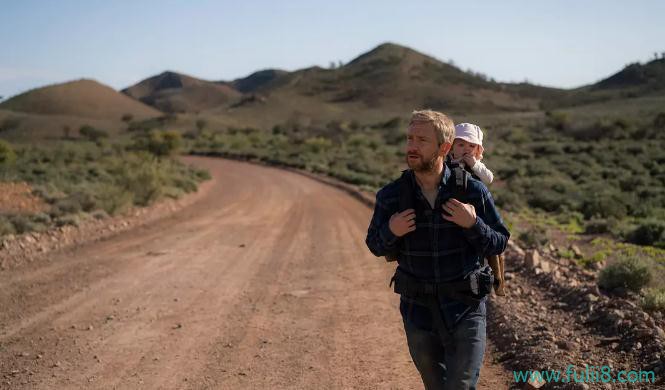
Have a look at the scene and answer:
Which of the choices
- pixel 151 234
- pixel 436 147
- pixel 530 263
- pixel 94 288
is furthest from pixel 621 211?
pixel 436 147

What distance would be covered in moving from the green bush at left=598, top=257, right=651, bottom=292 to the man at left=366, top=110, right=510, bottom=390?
5.13 meters

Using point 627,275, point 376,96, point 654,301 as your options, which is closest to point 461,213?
point 654,301

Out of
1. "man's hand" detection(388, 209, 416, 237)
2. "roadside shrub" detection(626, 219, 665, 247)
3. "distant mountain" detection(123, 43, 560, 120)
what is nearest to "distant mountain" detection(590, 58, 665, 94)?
"distant mountain" detection(123, 43, 560, 120)

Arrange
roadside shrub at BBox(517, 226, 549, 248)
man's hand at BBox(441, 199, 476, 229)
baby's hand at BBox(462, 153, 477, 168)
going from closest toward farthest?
man's hand at BBox(441, 199, 476, 229), baby's hand at BBox(462, 153, 477, 168), roadside shrub at BBox(517, 226, 549, 248)

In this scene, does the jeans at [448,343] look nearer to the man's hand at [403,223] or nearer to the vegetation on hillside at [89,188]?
the man's hand at [403,223]

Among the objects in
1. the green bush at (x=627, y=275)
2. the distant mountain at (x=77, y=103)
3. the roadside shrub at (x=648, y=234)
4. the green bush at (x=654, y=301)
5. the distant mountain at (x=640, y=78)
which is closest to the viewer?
the green bush at (x=654, y=301)

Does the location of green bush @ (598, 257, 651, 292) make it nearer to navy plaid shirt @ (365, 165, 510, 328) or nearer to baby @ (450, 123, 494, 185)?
baby @ (450, 123, 494, 185)

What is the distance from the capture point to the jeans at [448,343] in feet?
10.2

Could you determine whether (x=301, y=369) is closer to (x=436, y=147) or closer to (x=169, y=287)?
(x=436, y=147)

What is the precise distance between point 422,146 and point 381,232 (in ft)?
1.71

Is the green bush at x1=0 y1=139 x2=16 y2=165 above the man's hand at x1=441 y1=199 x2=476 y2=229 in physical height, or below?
above

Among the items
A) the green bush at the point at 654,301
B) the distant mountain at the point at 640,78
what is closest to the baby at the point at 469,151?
the green bush at the point at 654,301

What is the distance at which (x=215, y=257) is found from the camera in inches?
424

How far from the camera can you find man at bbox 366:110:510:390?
3.12 meters
